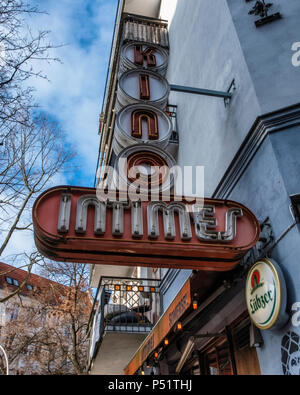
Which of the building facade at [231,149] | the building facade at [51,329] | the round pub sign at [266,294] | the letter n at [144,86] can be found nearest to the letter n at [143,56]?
the building facade at [231,149]

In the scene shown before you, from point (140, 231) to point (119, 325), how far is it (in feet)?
21.5

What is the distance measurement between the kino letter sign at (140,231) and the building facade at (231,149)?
0.58 metres

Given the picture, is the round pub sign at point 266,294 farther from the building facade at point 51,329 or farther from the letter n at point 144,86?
the building facade at point 51,329

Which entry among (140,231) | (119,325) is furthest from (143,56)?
(119,325)

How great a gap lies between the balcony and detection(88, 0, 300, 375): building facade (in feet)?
0.29

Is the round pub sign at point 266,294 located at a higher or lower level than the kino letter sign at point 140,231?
lower

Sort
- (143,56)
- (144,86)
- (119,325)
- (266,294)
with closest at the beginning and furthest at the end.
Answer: (266,294) < (144,86) < (143,56) < (119,325)

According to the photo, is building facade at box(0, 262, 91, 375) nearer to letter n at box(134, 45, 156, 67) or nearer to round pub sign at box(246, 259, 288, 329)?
letter n at box(134, 45, 156, 67)

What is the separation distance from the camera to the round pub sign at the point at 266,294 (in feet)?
13.5

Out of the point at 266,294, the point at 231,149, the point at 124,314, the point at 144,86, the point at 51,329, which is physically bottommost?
the point at 266,294

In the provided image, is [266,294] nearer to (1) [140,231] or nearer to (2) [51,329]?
(1) [140,231]

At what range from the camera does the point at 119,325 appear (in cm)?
1009

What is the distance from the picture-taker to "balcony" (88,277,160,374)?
1008cm
